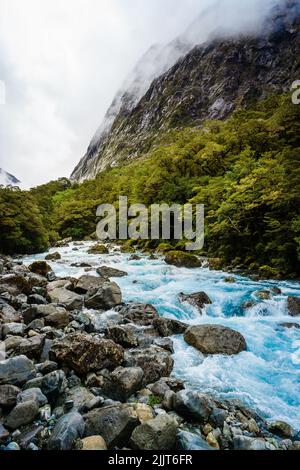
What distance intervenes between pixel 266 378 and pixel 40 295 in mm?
8027

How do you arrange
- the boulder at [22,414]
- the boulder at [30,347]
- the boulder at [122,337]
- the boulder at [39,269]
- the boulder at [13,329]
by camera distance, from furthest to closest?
the boulder at [39,269], the boulder at [122,337], the boulder at [13,329], the boulder at [30,347], the boulder at [22,414]

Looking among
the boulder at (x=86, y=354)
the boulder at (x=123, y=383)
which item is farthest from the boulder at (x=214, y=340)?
the boulder at (x=123, y=383)

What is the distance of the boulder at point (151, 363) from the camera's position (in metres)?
6.25

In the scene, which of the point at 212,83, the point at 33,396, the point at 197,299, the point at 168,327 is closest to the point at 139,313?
the point at 168,327

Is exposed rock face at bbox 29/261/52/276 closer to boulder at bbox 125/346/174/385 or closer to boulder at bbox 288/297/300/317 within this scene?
boulder at bbox 125/346/174/385

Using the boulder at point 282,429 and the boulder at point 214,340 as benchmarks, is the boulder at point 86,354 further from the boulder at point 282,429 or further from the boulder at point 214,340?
the boulder at point 282,429

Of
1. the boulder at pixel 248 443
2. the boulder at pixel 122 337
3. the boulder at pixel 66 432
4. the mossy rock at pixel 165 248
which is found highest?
the mossy rock at pixel 165 248

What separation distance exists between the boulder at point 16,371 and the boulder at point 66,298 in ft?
15.7

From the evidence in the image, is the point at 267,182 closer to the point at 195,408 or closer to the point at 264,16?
the point at 195,408

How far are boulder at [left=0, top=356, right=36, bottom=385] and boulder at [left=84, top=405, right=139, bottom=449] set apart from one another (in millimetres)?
1537

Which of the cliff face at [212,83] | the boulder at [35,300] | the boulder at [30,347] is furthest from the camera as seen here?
the cliff face at [212,83]

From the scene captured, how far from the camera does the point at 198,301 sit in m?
11.4

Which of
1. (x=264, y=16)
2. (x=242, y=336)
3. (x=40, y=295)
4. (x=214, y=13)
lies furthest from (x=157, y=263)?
(x=214, y=13)

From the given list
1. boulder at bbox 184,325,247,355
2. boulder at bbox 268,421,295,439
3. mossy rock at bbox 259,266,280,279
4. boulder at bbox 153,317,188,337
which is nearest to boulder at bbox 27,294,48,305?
boulder at bbox 153,317,188,337
